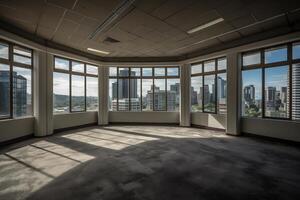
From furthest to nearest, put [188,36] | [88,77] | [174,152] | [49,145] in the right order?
[88,77], [188,36], [49,145], [174,152]

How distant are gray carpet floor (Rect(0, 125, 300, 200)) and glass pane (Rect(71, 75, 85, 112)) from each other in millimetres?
2553

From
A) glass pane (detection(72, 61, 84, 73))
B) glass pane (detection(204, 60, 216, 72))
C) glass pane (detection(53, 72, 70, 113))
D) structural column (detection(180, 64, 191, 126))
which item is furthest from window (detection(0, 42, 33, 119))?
glass pane (detection(204, 60, 216, 72))

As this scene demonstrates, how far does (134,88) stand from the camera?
27.4ft

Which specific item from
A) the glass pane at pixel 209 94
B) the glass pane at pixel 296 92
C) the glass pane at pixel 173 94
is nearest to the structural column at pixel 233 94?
the glass pane at pixel 209 94

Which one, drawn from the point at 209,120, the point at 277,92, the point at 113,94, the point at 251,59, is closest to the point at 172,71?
the point at 209,120

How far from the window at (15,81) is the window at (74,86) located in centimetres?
92

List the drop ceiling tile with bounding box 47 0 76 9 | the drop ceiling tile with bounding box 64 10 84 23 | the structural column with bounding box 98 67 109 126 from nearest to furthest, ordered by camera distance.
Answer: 1. the drop ceiling tile with bounding box 47 0 76 9
2. the drop ceiling tile with bounding box 64 10 84 23
3. the structural column with bounding box 98 67 109 126

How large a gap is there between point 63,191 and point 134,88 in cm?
641

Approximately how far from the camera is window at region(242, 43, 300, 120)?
15.2 feet

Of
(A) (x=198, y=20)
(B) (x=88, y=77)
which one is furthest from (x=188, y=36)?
(B) (x=88, y=77)

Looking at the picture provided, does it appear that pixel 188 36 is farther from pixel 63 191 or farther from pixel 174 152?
pixel 63 191

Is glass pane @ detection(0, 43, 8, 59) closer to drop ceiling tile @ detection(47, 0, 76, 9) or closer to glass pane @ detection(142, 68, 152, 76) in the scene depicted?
drop ceiling tile @ detection(47, 0, 76, 9)

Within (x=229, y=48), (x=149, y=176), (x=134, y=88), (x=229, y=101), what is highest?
(x=229, y=48)

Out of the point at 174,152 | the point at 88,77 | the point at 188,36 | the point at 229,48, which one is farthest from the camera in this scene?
the point at 88,77
